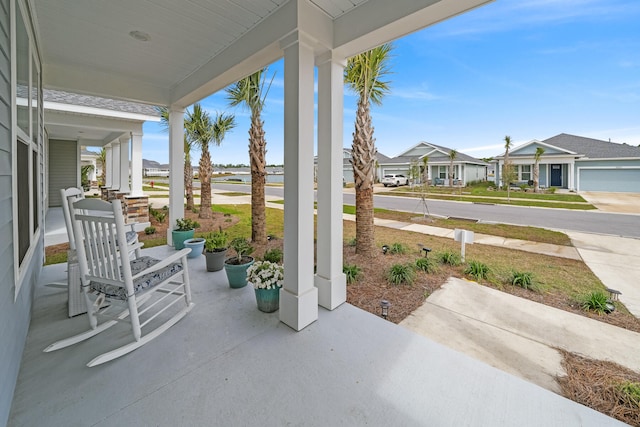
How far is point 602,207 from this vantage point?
10758 millimetres

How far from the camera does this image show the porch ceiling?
2.30 meters

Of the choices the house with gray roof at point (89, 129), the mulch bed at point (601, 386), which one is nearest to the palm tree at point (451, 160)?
the house with gray roof at point (89, 129)

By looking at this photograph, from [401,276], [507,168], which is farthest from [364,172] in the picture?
[507,168]

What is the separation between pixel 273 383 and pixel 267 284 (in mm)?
999

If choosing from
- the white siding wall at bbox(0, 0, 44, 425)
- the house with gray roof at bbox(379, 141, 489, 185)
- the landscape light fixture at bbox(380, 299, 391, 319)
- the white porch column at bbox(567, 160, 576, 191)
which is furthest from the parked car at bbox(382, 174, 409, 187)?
the white siding wall at bbox(0, 0, 44, 425)

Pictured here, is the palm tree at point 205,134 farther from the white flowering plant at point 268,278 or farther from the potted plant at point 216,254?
the white flowering plant at point 268,278

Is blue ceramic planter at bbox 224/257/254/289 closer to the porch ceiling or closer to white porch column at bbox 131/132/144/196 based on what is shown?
the porch ceiling

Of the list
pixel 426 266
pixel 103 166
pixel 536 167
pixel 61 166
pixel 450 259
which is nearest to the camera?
pixel 426 266

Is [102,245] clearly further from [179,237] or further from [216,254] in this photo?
[179,237]

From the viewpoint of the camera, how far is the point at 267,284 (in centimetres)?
266

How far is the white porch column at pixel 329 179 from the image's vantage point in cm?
270

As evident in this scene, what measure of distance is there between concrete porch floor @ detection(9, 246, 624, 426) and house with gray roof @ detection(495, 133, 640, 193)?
19.0 metres

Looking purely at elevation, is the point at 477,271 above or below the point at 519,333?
above

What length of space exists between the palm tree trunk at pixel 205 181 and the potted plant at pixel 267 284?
6.87 metres
